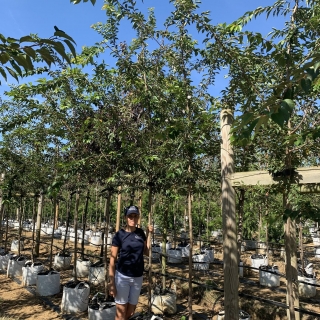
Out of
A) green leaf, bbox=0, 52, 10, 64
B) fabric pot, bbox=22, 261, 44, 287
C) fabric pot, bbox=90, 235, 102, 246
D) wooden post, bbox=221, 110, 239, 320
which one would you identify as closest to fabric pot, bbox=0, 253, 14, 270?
fabric pot, bbox=22, 261, 44, 287

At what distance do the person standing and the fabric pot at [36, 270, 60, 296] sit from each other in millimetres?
3978

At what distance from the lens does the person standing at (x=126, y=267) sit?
3.25m

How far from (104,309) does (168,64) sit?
3.72 meters

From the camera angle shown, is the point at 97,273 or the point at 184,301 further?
the point at 97,273

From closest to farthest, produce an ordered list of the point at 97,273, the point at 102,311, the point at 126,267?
the point at 126,267
the point at 102,311
the point at 97,273

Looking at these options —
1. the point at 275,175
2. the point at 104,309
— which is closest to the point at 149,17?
the point at 275,175

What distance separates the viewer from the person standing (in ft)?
10.7

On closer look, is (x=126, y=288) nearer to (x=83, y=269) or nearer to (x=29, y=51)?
(x=29, y=51)

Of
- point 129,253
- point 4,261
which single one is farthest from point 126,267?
point 4,261

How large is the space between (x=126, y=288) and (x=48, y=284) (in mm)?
4167

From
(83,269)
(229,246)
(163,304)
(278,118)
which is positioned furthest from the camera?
(83,269)

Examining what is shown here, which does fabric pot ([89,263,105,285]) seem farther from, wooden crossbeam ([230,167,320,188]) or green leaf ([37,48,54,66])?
green leaf ([37,48,54,66])

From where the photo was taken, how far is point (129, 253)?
10.7 ft

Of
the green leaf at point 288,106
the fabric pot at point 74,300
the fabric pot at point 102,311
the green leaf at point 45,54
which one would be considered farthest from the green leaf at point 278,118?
the fabric pot at point 74,300
